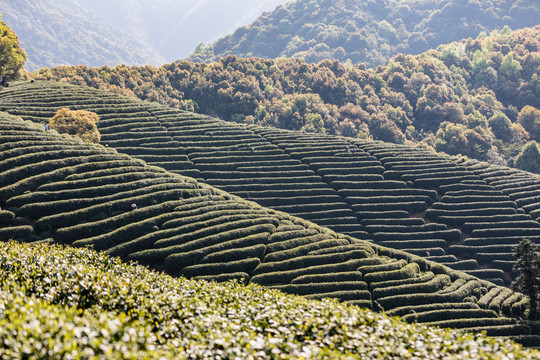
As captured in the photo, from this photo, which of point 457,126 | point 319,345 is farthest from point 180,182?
point 457,126

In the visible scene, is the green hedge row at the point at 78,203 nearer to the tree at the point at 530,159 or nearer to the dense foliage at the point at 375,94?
the dense foliage at the point at 375,94

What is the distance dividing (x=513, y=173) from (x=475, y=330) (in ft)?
145

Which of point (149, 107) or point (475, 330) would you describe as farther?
point (149, 107)

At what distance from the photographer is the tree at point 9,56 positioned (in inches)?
2844

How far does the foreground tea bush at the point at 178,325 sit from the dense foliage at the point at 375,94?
81361mm

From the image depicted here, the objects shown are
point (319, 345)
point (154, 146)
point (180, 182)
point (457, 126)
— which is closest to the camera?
point (319, 345)

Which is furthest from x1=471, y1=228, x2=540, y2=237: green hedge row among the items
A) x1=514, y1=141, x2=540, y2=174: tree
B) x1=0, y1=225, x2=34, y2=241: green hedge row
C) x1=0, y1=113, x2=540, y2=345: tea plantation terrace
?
x1=514, y1=141, x2=540, y2=174: tree

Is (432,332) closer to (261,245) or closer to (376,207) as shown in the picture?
(261,245)

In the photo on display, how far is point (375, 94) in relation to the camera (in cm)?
12788

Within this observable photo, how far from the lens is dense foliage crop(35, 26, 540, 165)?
108062 millimetres

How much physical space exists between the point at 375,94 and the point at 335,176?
232 feet

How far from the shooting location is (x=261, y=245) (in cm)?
3766

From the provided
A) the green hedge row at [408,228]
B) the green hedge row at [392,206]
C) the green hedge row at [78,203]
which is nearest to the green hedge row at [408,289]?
the green hedge row at [408,228]

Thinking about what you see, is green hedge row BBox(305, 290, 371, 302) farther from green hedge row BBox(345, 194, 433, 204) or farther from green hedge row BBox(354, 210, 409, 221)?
green hedge row BBox(345, 194, 433, 204)
